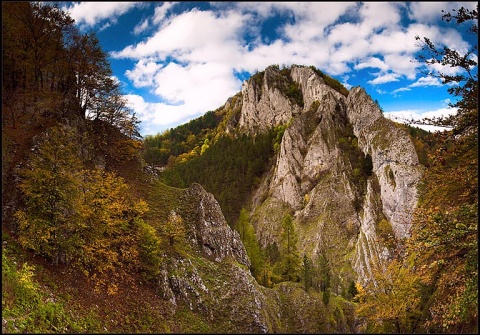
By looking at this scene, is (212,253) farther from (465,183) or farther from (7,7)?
(7,7)

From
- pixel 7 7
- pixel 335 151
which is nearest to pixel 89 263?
Result: pixel 7 7

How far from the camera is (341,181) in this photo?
82.6 meters

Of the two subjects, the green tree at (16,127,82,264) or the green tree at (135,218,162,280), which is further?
the green tree at (135,218,162,280)

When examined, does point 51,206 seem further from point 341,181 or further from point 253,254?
point 341,181

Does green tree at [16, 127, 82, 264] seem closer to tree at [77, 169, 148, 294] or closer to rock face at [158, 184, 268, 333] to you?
tree at [77, 169, 148, 294]

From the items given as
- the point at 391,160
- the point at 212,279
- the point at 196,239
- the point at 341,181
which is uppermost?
the point at 391,160

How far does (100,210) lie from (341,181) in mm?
70717

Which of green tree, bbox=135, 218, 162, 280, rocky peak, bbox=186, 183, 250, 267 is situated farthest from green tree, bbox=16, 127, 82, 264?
rocky peak, bbox=186, 183, 250, 267

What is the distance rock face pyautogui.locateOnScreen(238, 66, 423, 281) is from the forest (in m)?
34.0

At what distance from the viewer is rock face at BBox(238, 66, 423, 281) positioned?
2623 inches

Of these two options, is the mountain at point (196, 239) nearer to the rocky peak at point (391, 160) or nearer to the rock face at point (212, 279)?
the rock face at point (212, 279)

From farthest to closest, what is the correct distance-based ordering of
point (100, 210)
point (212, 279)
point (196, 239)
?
point (196, 239)
point (212, 279)
point (100, 210)

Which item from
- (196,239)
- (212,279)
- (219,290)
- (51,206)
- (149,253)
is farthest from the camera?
(196,239)

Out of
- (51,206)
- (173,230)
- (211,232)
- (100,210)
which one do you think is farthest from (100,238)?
(211,232)
